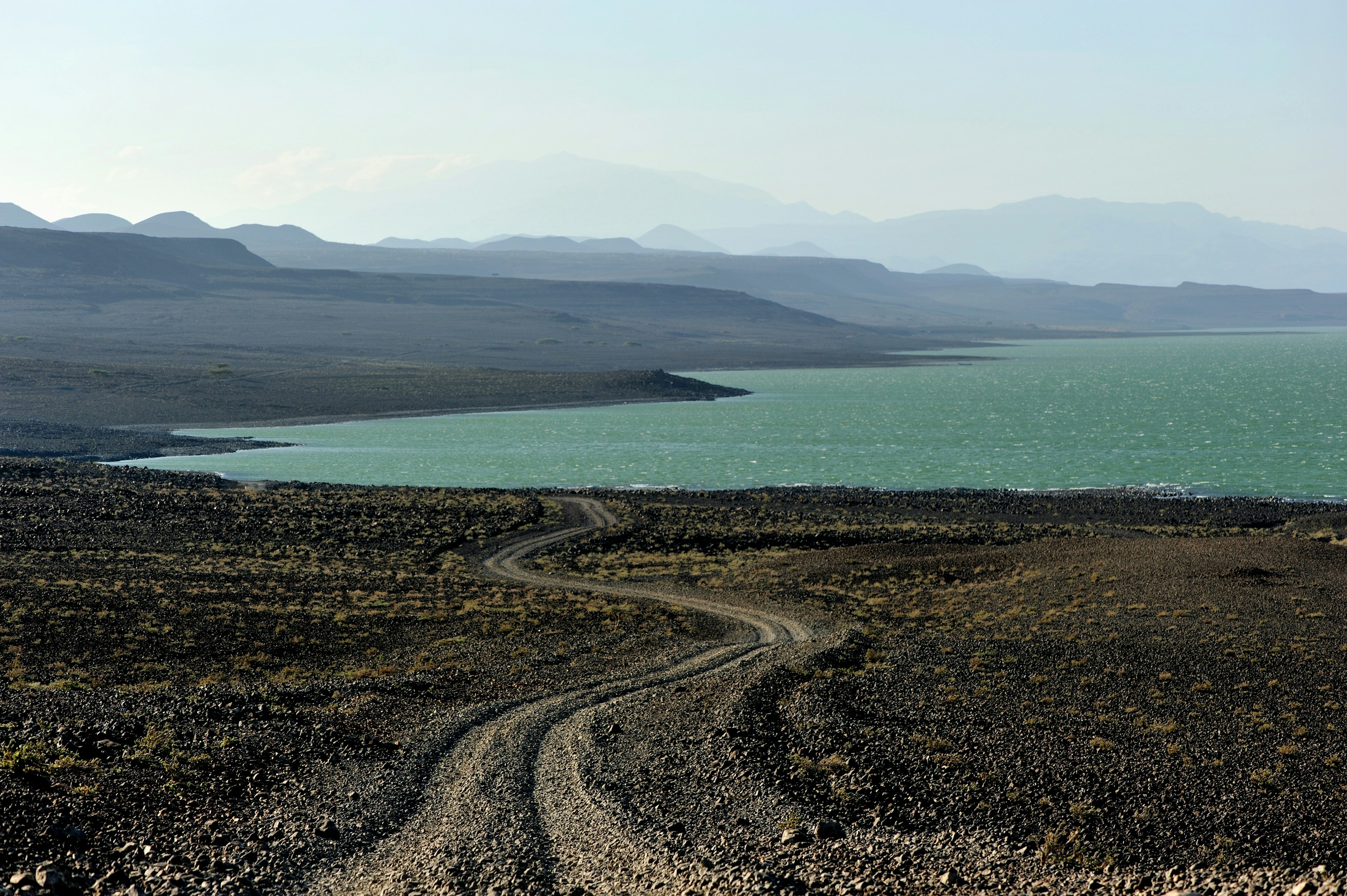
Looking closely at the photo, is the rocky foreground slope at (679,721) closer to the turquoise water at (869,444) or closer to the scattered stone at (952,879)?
the scattered stone at (952,879)

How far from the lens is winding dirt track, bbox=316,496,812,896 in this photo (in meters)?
11.5

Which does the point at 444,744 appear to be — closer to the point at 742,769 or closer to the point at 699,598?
the point at 742,769

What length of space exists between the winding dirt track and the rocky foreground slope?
0.05 metres

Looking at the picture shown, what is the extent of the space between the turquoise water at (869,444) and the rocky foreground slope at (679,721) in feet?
95.1

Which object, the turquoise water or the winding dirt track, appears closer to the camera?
the winding dirt track

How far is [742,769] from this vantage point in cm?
1511

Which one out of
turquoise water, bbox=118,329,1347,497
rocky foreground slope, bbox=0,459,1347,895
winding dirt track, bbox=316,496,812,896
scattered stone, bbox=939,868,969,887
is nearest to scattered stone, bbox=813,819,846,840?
rocky foreground slope, bbox=0,459,1347,895

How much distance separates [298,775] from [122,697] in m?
5.10

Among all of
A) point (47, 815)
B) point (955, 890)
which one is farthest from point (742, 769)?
point (47, 815)

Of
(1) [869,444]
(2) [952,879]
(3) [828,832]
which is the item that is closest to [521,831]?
(3) [828,832]

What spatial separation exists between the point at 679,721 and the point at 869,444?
68223 millimetres

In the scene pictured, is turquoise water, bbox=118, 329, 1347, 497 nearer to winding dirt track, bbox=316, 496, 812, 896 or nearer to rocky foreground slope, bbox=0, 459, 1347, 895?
rocky foreground slope, bbox=0, 459, 1347, 895

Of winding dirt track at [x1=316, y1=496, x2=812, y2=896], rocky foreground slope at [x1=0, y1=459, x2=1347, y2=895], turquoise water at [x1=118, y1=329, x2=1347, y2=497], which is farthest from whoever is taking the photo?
turquoise water at [x1=118, y1=329, x2=1347, y2=497]

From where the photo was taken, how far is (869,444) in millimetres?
83875
